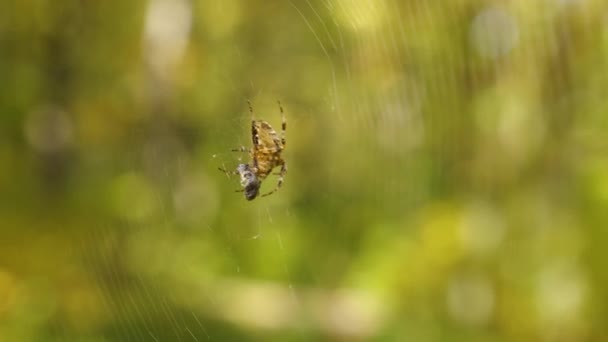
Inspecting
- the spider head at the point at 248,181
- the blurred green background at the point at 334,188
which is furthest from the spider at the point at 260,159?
the blurred green background at the point at 334,188

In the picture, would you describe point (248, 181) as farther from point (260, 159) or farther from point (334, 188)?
point (334, 188)

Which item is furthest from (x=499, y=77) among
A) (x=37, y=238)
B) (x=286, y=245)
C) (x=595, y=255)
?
(x=37, y=238)

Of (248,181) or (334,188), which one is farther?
(334,188)

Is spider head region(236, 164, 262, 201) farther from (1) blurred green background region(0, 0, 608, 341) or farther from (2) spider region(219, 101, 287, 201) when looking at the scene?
(1) blurred green background region(0, 0, 608, 341)

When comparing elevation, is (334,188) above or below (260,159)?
above

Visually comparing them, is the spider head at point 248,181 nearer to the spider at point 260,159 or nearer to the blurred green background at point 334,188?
the spider at point 260,159

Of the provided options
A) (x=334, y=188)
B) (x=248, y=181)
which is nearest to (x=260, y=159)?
(x=248, y=181)

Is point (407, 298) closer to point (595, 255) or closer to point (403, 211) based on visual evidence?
point (403, 211)
